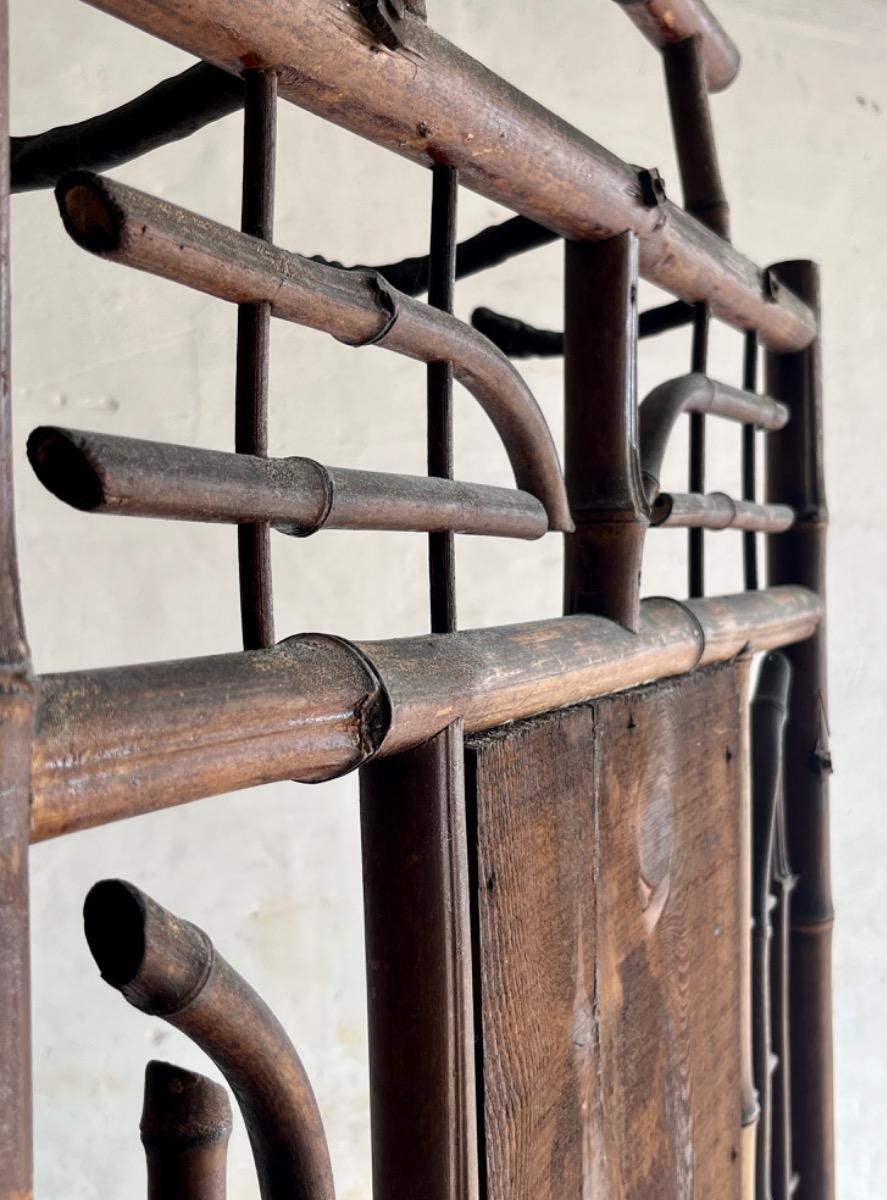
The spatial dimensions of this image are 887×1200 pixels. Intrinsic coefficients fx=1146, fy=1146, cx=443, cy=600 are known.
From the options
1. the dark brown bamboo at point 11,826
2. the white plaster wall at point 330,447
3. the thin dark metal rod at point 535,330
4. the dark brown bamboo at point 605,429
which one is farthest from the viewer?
the white plaster wall at point 330,447

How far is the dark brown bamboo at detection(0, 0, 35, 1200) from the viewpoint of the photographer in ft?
0.79

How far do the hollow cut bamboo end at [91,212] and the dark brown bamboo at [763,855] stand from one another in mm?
602

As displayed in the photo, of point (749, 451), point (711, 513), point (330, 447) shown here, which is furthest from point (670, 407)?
point (330, 447)

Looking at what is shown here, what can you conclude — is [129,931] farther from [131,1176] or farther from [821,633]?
[131,1176]

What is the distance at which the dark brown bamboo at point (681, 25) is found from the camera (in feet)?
2.40

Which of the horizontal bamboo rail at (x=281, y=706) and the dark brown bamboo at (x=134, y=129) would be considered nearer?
the horizontal bamboo rail at (x=281, y=706)

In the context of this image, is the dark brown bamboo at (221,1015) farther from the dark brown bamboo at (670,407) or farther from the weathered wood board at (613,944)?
the dark brown bamboo at (670,407)

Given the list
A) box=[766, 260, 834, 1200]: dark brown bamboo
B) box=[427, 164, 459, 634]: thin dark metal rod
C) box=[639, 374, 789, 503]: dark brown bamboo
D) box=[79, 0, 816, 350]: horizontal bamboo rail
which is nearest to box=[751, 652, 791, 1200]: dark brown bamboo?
box=[766, 260, 834, 1200]: dark brown bamboo

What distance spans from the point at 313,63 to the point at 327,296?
2.9 inches

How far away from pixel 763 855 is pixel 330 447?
72cm

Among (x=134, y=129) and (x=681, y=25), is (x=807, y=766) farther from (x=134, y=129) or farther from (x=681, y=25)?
(x=134, y=129)

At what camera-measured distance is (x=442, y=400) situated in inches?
16.4

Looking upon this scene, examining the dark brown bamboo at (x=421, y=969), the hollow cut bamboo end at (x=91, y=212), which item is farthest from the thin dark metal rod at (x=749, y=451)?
the hollow cut bamboo end at (x=91, y=212)

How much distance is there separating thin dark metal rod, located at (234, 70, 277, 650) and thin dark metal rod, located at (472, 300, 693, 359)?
1.22 feet
